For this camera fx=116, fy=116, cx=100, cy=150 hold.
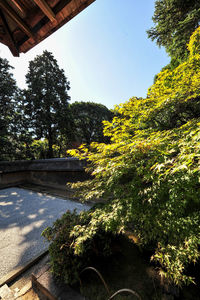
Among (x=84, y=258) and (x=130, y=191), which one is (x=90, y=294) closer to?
(x=84, y=258)

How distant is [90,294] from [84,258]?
36 cm

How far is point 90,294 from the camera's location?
1.48 m

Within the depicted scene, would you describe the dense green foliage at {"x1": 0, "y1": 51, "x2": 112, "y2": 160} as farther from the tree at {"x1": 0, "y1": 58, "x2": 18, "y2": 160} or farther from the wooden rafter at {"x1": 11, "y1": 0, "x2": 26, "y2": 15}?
the wooden rafter at {"x1": 11, "y1": 0, "x2": 26, "y2": 15}

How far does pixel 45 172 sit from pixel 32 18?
6871 millimetres

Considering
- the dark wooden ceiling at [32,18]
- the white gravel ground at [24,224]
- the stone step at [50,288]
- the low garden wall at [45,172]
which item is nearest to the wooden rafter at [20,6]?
the dark wooden ceiling at [32,18]

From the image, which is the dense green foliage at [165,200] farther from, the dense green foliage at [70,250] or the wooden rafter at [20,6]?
the wooden rafter at [20,6]

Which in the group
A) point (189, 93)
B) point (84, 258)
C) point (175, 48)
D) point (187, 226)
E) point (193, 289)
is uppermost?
point (175, 48)

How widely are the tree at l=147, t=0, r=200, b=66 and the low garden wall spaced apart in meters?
6.33

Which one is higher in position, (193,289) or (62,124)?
(62,124)

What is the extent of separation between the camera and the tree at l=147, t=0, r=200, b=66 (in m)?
4.45

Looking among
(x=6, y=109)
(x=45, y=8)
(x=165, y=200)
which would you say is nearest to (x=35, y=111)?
(x=6, y=109)

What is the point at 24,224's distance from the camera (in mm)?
3256

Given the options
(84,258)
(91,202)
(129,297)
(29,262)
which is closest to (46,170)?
(91,202)

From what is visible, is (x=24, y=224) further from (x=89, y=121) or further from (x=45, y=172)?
(x=89, y=121)
